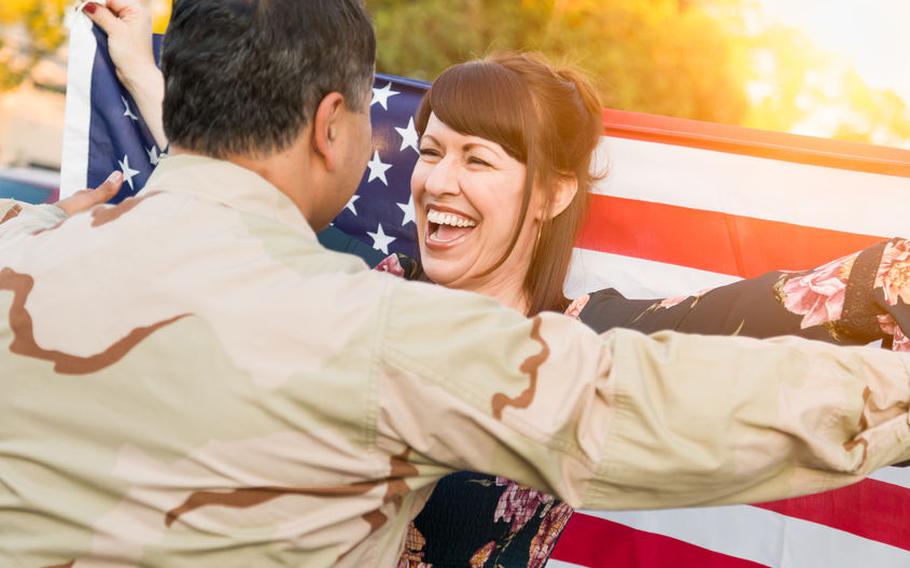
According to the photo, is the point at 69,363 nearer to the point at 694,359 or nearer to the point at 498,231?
the point at 694,359

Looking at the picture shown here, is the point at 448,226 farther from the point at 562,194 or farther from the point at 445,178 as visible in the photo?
the point at 562,194

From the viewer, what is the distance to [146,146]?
143 inches

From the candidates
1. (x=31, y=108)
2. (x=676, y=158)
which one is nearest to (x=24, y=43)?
(x=31, y=108)

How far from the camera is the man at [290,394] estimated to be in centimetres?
163

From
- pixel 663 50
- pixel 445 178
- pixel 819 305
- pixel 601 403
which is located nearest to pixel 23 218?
Result: pixel 601 403

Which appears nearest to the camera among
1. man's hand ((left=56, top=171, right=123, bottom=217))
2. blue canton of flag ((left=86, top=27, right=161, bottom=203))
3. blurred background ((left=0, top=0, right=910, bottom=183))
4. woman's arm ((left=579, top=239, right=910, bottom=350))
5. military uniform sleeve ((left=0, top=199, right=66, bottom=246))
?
military uniform sleeve ((left=0, top=199, right=66, bottom=246))

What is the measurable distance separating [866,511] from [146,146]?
251 centimetres

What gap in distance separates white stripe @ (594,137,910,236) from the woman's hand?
144 centimetres

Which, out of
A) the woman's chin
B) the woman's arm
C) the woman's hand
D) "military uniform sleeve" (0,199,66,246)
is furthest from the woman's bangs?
"military uniform sleeve" (0,199,66,246)

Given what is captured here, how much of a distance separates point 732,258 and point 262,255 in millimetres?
2116

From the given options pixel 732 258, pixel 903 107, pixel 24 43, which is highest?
pixel 732 258

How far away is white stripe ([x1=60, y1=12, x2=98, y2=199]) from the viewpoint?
3580mm

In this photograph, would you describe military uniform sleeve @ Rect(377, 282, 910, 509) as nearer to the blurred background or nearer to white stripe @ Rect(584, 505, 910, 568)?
white stripe @ Rect(584, 505, 910, 568)

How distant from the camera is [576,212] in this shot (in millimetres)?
3398
